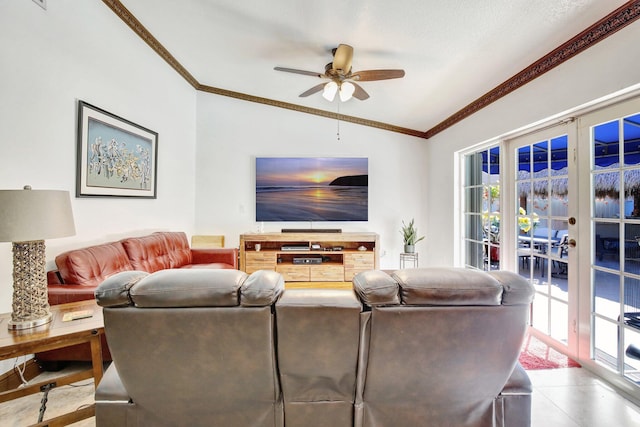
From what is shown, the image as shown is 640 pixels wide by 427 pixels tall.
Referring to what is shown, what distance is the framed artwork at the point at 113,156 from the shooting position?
2.43 m

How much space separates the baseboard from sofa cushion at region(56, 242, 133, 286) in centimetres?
59

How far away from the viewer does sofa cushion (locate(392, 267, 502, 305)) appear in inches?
43.1

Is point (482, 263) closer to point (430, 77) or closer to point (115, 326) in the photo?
point (430, 77)

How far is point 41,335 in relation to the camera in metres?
1.34

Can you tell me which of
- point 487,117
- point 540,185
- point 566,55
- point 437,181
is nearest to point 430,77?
point 487,117

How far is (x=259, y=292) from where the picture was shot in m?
1.07

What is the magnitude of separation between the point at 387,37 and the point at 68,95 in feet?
8.80

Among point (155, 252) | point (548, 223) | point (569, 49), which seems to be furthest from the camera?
point (155, 252)

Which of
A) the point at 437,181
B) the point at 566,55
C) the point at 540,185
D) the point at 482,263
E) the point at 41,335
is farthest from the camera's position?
the point at 437,181

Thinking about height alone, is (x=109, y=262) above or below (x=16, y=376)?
above

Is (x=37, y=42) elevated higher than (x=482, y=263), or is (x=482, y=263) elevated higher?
(x=37, y=42)

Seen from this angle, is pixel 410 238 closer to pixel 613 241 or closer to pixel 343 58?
pixel 613 241

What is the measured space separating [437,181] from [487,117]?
1412 mm

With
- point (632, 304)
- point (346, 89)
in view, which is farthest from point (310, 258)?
point (632, 304)
